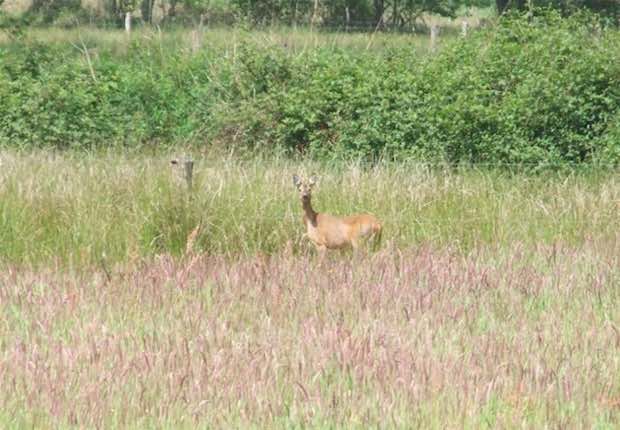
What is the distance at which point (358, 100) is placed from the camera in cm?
1434

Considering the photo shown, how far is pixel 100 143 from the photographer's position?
597 inches

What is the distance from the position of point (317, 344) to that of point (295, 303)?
996mm

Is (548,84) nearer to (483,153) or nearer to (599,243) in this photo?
(483,153)

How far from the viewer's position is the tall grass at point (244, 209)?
28.0 feet

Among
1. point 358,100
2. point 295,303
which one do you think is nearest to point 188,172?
point 295,303

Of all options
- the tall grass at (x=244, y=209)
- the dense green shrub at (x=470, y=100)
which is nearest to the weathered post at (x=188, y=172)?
the tall grass at (x=244, y=209)

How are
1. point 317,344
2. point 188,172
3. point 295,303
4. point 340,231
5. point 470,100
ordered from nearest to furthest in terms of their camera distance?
point 317,344
point 295,303
point 340,231
point 188,172
point 470,100

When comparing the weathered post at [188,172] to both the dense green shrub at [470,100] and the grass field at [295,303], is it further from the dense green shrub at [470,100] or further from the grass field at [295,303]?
the dense green shrub at [470,100]

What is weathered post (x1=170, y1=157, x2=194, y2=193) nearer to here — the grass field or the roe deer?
the grass field

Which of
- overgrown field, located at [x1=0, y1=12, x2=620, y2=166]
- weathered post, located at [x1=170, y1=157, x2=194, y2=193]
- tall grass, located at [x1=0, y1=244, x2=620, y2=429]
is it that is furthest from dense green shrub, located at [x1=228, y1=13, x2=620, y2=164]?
tall grass, located at [x1=0, y1=244, x2=620, y2=429]

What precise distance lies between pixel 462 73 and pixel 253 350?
937 cm

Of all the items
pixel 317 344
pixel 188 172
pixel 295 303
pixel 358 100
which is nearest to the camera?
pixel 317 344

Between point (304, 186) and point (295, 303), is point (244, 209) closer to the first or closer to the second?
point (304, 186)

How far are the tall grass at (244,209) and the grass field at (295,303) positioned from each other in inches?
0.9
